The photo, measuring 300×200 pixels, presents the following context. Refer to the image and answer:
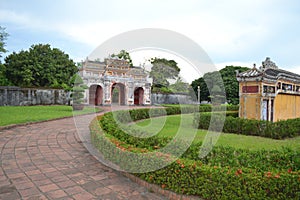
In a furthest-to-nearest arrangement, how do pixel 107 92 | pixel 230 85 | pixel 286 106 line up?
pixel 230 85, pixel 107 92, pixel 286 106

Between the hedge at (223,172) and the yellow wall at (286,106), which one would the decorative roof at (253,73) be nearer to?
the yellow wall at (286,106)

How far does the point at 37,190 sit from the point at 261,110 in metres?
8.75

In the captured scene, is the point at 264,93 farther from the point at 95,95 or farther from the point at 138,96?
the point at 138,96

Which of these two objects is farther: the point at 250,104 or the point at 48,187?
the point at 250,104

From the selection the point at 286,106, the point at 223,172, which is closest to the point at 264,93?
the point at 286,106

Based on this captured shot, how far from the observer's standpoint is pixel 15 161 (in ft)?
15.8

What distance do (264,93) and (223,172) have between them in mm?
7515

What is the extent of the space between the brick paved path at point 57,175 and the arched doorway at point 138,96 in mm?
20618

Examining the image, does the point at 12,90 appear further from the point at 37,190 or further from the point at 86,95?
the point at 37,190

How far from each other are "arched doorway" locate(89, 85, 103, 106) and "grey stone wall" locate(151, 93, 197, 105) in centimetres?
760

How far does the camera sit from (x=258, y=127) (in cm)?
806

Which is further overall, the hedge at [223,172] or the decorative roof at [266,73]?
the decorative roof at [266,73]

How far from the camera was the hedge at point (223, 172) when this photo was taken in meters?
2.71

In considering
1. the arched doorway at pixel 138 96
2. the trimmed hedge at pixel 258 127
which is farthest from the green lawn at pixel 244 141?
the arched doorway at pixel 138 96
